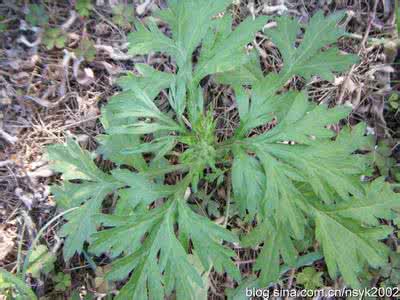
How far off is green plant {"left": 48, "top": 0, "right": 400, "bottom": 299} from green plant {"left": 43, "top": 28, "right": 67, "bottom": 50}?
0.73 m

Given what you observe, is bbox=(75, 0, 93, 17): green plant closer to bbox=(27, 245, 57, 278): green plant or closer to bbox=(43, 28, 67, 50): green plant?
bbox=(43, 28, 67, 50): green plant

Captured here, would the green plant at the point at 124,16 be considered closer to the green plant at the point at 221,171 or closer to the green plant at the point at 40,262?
the green plant at the point at 221,171

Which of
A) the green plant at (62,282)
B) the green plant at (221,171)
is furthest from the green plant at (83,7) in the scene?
the green plant at (62,282)

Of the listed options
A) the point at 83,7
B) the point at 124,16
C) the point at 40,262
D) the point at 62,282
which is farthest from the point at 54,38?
the point at 62,282

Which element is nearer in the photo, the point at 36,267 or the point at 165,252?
the point at 165,252

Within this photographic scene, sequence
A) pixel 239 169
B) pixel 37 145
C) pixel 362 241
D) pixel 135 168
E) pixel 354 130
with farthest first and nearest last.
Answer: pixel 37 145, pixel 135 168, pixel 354 130, pixel 362 241, pixel 239 169

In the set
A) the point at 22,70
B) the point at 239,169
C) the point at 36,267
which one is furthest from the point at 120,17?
the point at 36,267

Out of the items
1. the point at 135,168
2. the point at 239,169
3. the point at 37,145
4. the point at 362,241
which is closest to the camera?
the point at 239,169

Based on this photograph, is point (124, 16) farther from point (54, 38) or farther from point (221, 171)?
point (221, 171)

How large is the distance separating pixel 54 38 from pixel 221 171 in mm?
1525

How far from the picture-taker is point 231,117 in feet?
9.34

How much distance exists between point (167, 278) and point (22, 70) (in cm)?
177

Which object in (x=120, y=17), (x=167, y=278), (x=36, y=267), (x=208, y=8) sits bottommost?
(x=36, y=267)

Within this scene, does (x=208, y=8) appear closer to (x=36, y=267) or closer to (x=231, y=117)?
(x=231, y=117)
